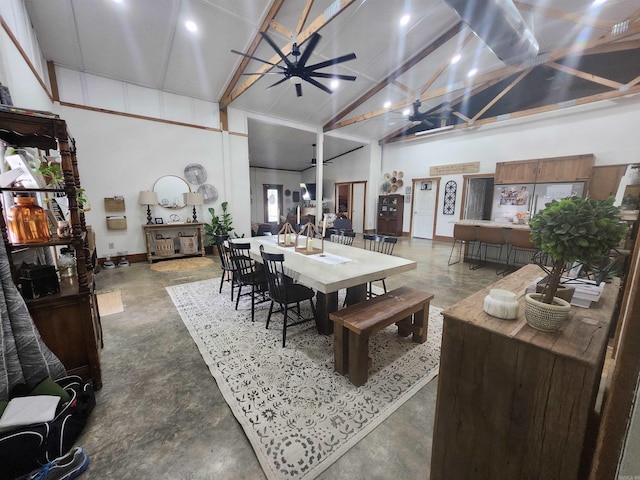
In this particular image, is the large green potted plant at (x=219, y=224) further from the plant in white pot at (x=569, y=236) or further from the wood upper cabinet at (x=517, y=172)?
the wood upper cabinet at (x=517, y=172)

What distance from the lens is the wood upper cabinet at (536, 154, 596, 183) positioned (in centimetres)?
530

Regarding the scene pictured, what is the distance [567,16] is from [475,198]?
4.31 m

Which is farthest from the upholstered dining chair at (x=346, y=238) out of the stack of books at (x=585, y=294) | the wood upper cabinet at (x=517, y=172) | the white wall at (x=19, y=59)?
the wood upper cabinet at (x=517, y=172)

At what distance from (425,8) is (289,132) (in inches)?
179

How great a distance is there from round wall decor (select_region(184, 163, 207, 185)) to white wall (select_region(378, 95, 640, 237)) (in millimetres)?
6373

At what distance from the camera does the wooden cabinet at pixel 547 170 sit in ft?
17.5

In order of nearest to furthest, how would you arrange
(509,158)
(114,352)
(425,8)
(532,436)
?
1. (532,436)
2. (114,352)
3. (425,8)
4. (509,158)

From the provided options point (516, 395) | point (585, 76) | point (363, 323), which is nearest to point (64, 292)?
point (363, 323)

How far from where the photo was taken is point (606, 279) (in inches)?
57.0

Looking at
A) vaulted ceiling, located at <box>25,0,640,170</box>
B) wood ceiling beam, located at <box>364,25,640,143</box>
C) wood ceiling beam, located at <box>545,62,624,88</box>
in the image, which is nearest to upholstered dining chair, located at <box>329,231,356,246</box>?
vaulted ceiling, located at <box>25,0,640,170</box>

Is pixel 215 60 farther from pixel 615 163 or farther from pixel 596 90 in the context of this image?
pixel 615 163

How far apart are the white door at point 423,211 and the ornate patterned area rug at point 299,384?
6.08 metres

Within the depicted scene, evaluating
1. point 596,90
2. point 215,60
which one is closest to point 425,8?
point 215,60

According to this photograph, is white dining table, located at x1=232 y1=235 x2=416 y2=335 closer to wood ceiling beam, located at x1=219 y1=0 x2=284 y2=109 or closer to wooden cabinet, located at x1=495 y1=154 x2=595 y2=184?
wood ceiling beam, located at x1=219 y1=0 x2=284 y2=109
